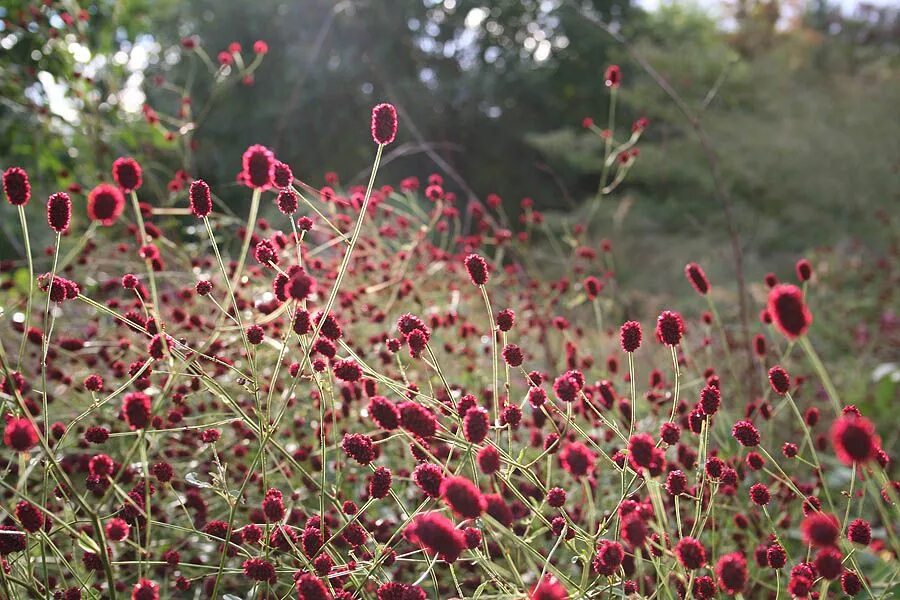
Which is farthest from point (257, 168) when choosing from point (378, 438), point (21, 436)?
point (378, 438)

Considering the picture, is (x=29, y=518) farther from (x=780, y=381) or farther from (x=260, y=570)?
(x=780, y=381)

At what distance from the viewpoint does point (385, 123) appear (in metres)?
1.11

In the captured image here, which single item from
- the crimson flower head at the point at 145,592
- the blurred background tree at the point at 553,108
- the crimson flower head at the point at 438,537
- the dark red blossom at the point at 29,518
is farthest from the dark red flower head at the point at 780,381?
the blurred background tree at the point at 553,108

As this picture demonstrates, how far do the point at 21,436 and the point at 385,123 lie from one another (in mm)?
597

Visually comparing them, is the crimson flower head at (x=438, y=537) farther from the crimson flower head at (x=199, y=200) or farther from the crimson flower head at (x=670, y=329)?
the crimson flower head at (x=199, y=200)

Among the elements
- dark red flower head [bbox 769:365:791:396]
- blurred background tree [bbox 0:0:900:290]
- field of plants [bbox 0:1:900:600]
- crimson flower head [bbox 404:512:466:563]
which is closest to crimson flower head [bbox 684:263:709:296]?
field of plants [bbox 0:1:900:600]

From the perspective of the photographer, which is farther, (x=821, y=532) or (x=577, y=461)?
(x=577, y=461)

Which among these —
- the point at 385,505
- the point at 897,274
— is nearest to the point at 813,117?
the point at 897,274

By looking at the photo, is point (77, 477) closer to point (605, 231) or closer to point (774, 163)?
point (605, 231)

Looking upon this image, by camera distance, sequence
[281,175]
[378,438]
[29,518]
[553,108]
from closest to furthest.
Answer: [29,518] < [281,175] < [378,438] < [553,108]

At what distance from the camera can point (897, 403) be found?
13.2 ft

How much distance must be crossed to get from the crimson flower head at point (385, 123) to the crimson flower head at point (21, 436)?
560 mm

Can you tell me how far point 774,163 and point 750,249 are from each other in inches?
121

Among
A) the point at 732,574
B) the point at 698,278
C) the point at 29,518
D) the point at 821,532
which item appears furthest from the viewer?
the point at 698,278
